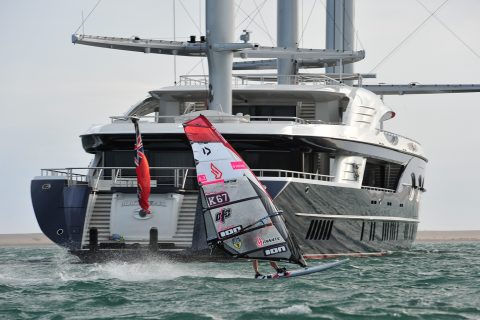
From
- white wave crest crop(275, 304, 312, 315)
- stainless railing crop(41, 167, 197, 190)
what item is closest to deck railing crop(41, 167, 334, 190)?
stainless railing crop(41, 167, 197, 190)

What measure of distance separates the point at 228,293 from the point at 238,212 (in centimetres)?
180

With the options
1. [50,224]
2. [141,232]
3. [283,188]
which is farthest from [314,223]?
[50,224]

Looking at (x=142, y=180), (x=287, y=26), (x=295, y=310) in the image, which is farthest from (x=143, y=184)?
(x=287, y=26)

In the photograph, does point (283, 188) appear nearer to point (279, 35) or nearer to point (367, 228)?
point (367, 228)

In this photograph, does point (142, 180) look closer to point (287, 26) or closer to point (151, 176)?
point (151, 176)

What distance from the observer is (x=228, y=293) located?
20.7 m

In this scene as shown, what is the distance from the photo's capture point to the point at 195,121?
22.4 m

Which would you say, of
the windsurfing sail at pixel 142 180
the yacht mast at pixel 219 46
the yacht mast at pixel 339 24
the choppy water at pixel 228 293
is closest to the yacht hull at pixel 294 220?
the choppy water at pixel 228 293

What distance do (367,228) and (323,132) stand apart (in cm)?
422

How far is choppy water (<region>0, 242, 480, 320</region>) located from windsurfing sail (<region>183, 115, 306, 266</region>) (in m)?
0.70

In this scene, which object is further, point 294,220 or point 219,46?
point 219,46

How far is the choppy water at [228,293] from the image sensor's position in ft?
59.2

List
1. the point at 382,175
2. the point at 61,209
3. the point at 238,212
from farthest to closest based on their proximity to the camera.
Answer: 1. the point at 382,175
2. the point at 61,209
3. the point at 238,212

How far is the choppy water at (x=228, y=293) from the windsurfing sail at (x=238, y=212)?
70 cm
